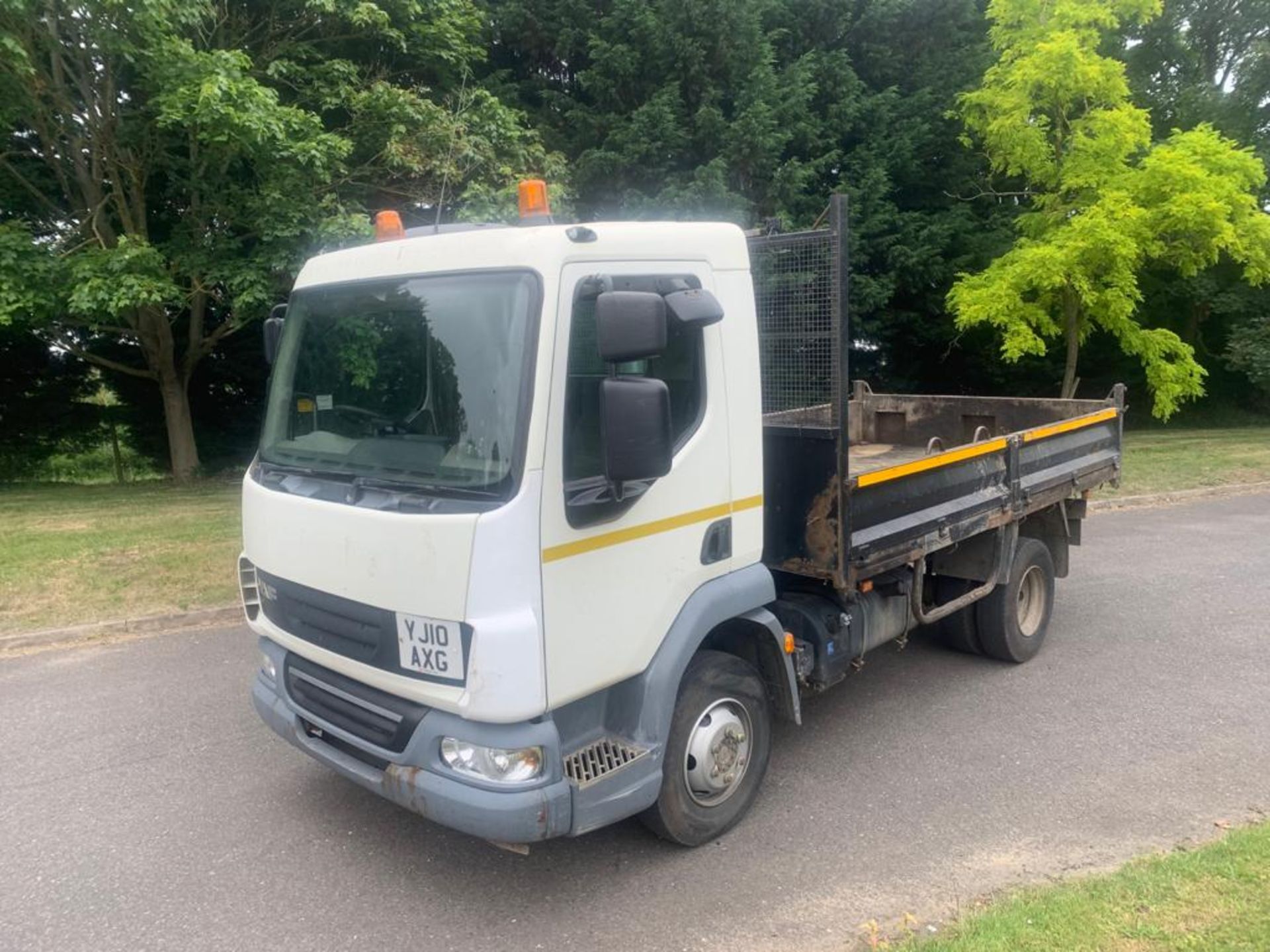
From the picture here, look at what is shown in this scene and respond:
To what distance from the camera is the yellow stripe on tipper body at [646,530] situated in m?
2.88

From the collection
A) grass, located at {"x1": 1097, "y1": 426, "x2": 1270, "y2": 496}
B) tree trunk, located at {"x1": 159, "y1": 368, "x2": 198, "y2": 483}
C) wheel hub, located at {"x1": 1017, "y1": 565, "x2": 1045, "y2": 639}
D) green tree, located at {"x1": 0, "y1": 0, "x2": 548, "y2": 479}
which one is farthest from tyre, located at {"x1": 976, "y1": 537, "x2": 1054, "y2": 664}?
tree trunk, located at {"x1": 159, "y1": 368, "x2": 198, "y2": 483}

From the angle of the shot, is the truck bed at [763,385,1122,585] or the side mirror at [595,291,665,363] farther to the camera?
the truck bed at [763,385,1122,585]

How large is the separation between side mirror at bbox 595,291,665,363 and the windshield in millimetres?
263

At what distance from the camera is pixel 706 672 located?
3.48m

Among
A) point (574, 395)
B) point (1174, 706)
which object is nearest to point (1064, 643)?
point (1174, 706)

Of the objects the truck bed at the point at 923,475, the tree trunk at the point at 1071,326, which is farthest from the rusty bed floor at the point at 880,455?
the tree trunk at the point at 1071,326

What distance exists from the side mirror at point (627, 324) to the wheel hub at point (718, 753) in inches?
59.6

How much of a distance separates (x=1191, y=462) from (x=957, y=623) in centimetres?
1019

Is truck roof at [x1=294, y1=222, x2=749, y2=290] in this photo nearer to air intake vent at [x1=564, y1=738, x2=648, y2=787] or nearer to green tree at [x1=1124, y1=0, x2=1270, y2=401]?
air intake vent at [x1=564, y1=738, x2=648, y2=787]

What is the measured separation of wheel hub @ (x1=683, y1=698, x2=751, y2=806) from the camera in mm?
3453

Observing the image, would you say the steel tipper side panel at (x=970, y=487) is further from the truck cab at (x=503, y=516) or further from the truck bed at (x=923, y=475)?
the truck cab at (x=503, y=516)

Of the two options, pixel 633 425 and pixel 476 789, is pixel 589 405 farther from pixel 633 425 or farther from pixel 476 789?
pixel 476 789

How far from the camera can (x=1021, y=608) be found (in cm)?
565

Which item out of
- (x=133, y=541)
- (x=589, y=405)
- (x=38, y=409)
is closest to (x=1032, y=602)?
(x=589, y=405)
